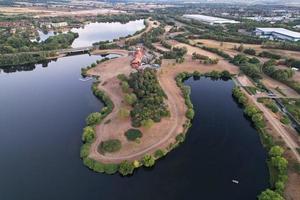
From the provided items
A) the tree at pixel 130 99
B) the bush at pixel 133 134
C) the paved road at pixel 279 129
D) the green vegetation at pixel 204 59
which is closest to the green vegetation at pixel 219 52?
the green vegetation at pixel 204 59

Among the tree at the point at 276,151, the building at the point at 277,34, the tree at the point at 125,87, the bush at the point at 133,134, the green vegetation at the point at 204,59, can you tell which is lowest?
the bush at the point at 133,134

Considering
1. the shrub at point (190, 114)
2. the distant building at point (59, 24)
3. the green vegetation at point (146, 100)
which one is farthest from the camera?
the distant building at point (59, 24)

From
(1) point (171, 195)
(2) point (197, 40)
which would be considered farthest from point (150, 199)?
(2) point (197, 40)

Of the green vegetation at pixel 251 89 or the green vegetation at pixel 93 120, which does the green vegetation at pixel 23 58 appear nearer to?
the green vegetation at pixel 93 120

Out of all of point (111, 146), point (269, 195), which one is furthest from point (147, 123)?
point (269, 195)

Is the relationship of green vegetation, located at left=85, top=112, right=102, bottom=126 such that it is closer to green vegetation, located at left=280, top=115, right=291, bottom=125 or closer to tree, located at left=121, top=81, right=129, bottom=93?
tree, located at left=121, top=81, right=129, bottom=93

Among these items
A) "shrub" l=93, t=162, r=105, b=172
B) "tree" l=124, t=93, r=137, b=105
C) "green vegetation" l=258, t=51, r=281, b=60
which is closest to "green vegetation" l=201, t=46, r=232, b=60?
"green vegetation" l=258, t=51, r=281, b=60
